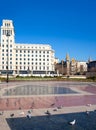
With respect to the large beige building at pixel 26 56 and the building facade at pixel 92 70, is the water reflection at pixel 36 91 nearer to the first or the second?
the building facade at pixel 92 70

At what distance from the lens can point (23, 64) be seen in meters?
101

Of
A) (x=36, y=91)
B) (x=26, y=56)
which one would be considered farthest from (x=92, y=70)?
(x=36, y=91)

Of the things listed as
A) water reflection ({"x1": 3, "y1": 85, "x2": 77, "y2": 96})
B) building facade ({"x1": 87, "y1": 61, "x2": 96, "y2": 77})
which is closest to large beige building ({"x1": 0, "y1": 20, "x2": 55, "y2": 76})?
building facade ({"x1": 87, "y1": 61, "x2": 96, "y2": 77})

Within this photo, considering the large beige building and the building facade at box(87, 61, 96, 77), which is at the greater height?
the large beige building

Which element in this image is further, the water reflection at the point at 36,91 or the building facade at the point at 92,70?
the building facade at the point at 92,70

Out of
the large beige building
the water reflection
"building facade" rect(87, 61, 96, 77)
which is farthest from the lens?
the large beige building

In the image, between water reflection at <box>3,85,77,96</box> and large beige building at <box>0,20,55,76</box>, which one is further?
large beige building at <box>0,20,55,76</box>

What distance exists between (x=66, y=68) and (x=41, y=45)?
106 feet

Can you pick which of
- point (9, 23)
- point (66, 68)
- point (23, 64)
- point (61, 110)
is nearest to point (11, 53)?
point (23, 64)

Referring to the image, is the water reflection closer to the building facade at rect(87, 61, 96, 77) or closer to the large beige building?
the building facade at rect(87, 61, 96, 77)

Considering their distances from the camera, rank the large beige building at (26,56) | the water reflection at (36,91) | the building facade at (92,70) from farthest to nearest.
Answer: the large beige building at (26,56)
the building facade at (92,70)
the water reflection at (36,91)

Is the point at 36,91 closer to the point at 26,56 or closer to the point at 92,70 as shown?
the point at 26,56

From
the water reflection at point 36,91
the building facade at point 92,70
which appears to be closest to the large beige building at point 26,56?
the building facade at point 92,70

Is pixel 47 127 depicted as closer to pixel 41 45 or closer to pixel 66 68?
pixel 41 45
